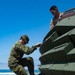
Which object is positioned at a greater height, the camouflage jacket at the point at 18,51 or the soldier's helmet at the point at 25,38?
the soldier's helmet at the point at 25,38

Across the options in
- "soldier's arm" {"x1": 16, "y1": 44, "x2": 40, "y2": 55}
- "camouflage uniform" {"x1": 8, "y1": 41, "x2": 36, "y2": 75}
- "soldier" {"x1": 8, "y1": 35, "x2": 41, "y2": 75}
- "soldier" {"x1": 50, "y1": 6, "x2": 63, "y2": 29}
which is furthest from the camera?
"camouflage uniform" {"x1": 8, "y1": 41, "x2": 36, "y2": 75}

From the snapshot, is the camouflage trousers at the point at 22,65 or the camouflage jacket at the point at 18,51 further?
the camouflage trousers at the point at 22,65

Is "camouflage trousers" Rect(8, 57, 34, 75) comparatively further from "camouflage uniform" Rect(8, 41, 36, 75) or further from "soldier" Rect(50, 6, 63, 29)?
"soldier" Rect(50, 6, 63, 29)

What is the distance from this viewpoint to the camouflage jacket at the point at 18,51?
941 cm

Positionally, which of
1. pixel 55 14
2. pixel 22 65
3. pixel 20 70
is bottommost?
pixel 20 70

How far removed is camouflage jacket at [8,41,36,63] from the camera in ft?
30.9

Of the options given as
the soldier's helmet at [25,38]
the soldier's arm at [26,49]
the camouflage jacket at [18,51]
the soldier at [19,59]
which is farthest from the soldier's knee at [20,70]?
the soldier's helmet at [25,38]

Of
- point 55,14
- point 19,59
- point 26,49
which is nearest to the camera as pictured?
point 55,14

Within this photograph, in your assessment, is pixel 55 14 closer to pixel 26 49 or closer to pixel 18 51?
pixel 26 49

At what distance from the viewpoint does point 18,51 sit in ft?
32.1

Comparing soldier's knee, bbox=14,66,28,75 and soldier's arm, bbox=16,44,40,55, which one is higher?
soldier's arm, bbox=16,44,40,55

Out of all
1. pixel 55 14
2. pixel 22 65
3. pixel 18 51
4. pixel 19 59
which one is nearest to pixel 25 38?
pixel 18 51

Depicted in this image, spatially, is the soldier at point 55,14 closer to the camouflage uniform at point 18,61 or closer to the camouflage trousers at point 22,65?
the camouflage uniform at point 18,61

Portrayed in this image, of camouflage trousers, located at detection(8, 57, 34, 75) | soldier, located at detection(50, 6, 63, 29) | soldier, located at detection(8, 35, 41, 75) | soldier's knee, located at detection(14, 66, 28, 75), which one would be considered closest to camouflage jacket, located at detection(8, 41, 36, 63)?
soldier, located at detection(8, 35, 41, 75)
